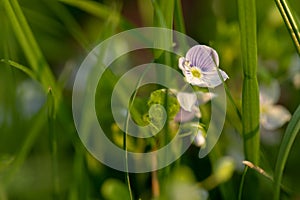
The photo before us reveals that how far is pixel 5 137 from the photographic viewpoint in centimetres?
87

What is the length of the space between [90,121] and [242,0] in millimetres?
225

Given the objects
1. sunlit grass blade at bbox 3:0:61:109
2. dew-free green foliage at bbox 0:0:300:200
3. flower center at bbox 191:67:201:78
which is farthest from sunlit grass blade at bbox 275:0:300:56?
sunlit grass blade at bbox 3:0:61:109

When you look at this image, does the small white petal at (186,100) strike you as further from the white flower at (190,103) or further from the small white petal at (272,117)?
the small white petal at (272,117)

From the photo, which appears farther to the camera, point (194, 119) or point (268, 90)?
point (268, 90)

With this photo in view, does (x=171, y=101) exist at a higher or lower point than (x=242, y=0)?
lower

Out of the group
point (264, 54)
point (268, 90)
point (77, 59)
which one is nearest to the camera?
point (268, 90)

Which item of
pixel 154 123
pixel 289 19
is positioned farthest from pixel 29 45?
pixel 289 19

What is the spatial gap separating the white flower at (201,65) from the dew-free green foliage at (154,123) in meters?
0.03

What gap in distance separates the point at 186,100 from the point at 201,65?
2.0 inches

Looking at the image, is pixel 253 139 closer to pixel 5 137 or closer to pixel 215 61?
pixel 215 61

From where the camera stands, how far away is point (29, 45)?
2.56 ft

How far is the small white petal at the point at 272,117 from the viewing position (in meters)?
0.88

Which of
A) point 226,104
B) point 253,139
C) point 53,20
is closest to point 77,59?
point 53,20

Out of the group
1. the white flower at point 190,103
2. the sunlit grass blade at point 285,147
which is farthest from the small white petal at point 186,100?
the sunlit grass blade at point 285,147
